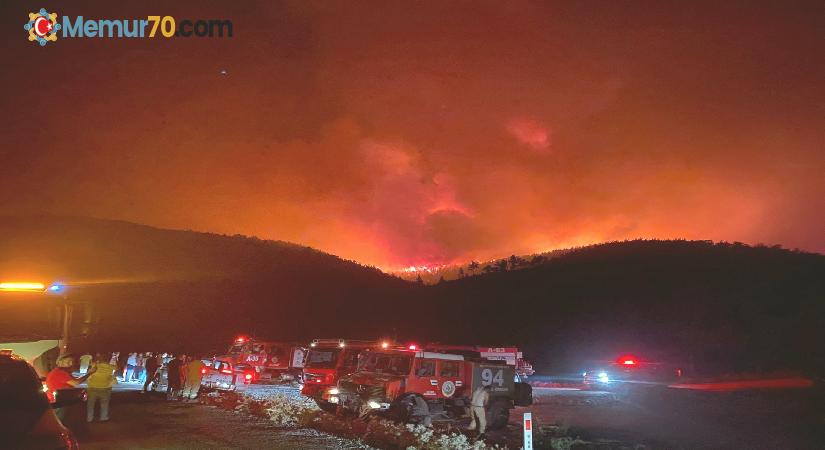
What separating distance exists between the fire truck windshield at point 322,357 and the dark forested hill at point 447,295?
3434cm

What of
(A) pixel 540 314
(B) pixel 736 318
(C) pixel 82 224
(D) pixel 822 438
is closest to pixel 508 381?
(D) pixel 822 438

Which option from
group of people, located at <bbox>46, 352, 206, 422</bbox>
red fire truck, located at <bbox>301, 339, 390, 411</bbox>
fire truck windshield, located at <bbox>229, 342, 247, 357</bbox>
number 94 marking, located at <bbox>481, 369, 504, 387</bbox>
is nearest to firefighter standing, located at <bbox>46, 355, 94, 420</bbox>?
group of people, located at <bbox>46, 352, 206, 422</bbox>

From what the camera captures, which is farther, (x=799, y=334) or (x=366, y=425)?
(x=799, y=334)

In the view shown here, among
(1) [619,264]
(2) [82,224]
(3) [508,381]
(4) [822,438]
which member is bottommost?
(4) [822,438]

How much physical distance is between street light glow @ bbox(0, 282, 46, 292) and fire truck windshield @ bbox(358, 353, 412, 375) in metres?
8.12

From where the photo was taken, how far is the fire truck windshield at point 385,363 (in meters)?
16.9

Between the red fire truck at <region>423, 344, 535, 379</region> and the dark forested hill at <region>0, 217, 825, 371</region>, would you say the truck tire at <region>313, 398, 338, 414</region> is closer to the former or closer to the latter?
the red fire truck at <region>423, 344, 535, 379</region>

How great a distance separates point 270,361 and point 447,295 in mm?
65115

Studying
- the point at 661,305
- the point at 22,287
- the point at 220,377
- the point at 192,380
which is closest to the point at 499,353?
the point at 220,377

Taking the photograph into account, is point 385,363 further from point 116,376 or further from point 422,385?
point 116,376

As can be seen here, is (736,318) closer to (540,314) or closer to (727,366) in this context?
(727,366)

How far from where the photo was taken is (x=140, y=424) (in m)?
14.5

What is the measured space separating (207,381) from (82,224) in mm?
91311

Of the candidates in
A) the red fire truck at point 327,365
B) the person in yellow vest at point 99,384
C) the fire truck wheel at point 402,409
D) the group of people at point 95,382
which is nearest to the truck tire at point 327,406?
the red fire truck at point 327,365
